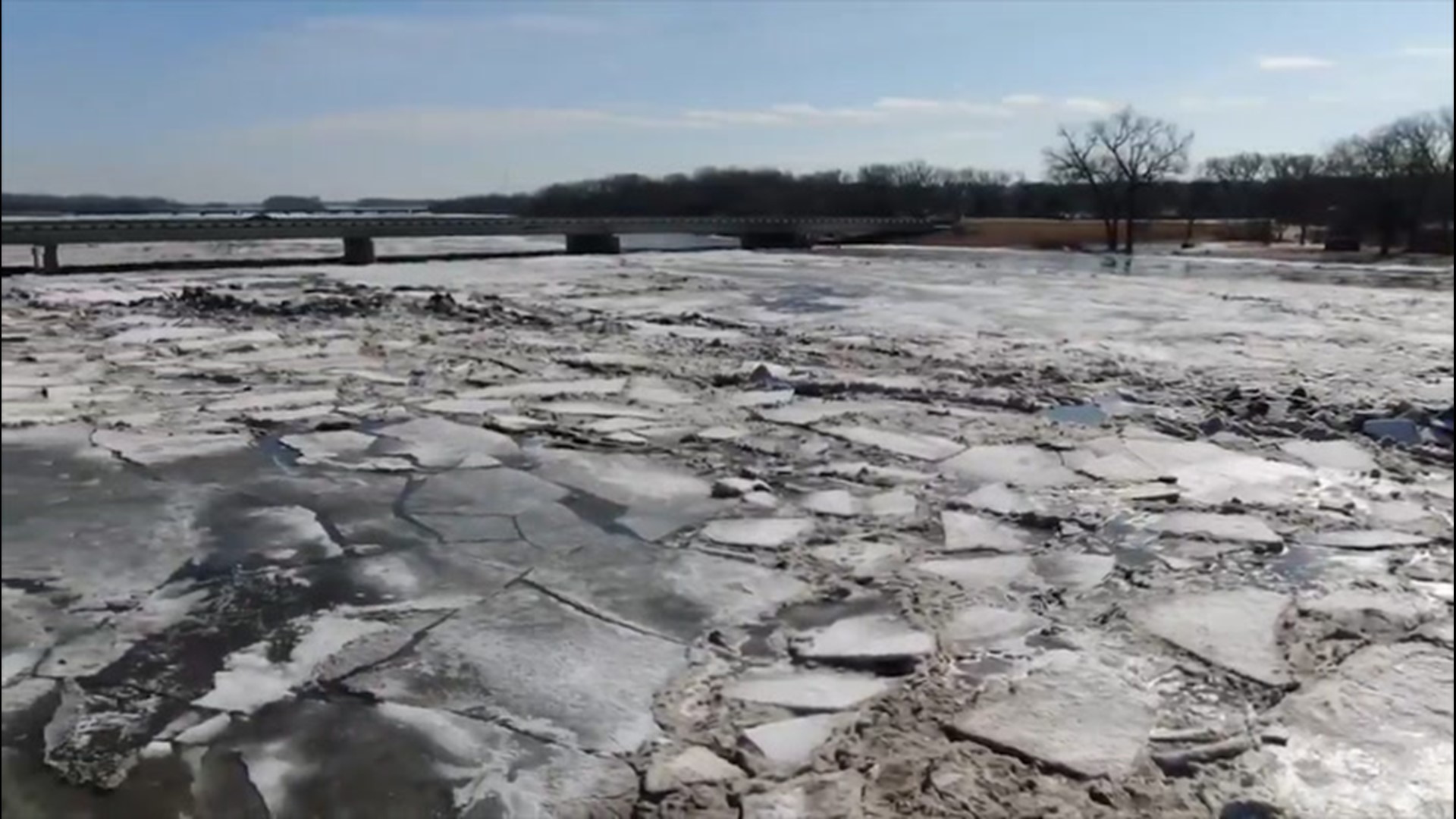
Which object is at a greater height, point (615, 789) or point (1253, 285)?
point (1253, 285)

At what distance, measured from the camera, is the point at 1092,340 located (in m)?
11.1

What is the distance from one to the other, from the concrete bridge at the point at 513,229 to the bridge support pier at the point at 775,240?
1.1 inches

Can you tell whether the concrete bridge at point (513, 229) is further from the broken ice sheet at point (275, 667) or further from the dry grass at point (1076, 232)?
the broken ice sheet at point (275, 667)

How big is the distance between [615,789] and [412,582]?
157 cm

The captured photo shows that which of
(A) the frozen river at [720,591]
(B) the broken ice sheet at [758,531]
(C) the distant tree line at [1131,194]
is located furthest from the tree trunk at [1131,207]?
(B) the broken ice sheet at [758,531]

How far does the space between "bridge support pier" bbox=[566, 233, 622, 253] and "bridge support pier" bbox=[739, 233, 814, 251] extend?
6.20m

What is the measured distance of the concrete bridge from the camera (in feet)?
95.2

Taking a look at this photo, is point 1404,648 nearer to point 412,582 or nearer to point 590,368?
point 412,582

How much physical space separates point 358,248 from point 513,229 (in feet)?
24.5

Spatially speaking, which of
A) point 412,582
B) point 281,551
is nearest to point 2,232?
point 412,582

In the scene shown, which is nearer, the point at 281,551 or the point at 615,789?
the point at 615,789

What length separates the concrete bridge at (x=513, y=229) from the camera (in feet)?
95.2

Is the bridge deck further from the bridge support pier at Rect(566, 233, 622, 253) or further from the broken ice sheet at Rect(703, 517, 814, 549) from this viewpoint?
the broken ice sheet at Rect(703, 517, 814, 549)

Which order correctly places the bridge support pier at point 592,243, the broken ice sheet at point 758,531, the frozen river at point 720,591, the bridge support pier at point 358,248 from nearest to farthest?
the frozen river at point 720,591 → the broken ice sheet at point 758,531 → the bridge support pier at point 358,248 → the bridge support pier at point 592,243
